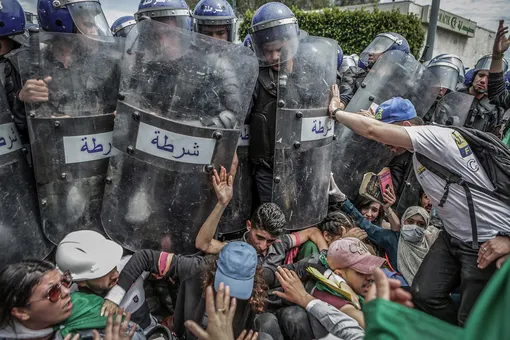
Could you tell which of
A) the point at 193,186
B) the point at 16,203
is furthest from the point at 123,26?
the point at 193,186

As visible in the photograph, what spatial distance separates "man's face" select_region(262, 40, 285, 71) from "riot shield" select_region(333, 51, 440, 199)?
1087 mm

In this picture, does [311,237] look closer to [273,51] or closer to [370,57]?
[273,51]

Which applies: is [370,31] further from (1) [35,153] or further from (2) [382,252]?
(1) [35,153]

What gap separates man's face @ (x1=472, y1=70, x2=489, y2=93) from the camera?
4.92 m

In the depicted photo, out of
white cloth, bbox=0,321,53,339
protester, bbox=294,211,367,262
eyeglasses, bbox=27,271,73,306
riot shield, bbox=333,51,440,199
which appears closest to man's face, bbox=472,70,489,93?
riot shield, bbox=333,51,440,199

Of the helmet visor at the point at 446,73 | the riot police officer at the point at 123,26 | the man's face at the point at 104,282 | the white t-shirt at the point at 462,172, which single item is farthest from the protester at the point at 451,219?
the helmet visor at the point at 446,73

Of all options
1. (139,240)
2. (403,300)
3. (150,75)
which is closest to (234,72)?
(150,75)

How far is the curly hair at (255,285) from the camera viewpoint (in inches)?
83.0

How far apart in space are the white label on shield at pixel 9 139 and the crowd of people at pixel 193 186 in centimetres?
1

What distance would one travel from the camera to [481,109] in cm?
481

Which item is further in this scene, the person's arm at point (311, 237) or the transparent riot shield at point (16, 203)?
the person's arm at point (311, 237)

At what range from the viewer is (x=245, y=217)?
3.08 meters

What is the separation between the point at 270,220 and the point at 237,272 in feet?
2.05

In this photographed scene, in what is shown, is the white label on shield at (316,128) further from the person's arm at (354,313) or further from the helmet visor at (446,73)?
the helmet visor at (446,73)
